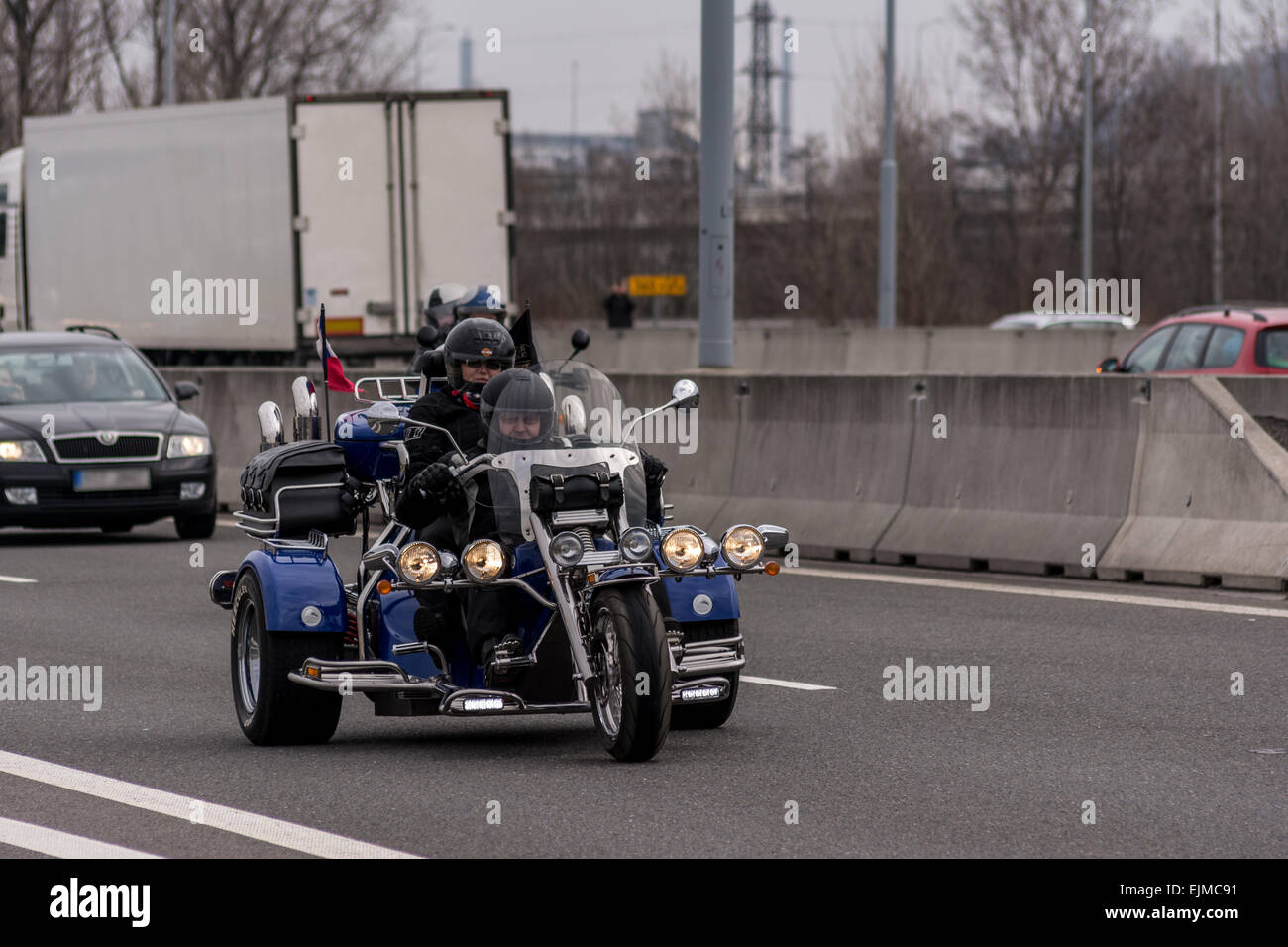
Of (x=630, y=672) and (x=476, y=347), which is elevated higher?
(x=476, y=347)

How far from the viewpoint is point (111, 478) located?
18.0 m

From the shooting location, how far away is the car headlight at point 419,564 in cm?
834

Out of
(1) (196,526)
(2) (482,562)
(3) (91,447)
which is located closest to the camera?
(2) (482,562)

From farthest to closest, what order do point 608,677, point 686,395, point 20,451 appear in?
point 20,451 → point 686,395 → point 608,677

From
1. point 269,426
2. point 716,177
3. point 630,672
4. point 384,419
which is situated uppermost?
point 716,177

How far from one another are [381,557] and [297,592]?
1.19ft

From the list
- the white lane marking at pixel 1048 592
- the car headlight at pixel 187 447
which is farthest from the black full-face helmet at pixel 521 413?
the car headlight at pixel 187 447

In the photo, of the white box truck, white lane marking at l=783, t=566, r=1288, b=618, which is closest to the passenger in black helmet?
white lane marking at l=783, t=566, r=1288, b=618

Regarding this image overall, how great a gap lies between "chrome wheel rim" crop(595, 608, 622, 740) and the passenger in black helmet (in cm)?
80
